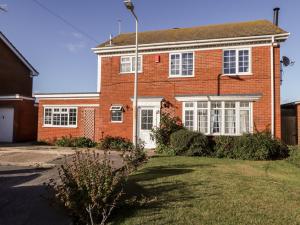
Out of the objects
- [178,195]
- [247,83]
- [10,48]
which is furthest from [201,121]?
[10,48]

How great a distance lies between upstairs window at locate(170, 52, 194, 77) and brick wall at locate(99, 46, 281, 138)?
0.28m

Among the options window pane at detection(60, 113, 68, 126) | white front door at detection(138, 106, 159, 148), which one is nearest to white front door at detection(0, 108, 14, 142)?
window pane at detection(60, 113, 68, 126)

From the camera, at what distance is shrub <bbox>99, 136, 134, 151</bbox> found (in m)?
16.6

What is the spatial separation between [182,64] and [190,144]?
16.7ft

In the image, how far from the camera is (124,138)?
57.2 feet

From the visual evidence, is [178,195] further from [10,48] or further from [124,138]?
[10,48]

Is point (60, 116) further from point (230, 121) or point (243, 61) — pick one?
point (243, 61)

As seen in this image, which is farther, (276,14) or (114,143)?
Answer: (276,14)

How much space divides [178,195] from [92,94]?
1309cm

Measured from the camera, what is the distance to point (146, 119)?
17.0 meters

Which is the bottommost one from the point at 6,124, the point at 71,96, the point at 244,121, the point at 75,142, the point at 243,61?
the point at 75,142

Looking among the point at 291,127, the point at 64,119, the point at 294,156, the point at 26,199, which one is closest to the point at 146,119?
the point at 64,119

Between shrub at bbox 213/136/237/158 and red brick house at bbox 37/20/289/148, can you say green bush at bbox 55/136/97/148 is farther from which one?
shrub at bbox 213/136/237/158

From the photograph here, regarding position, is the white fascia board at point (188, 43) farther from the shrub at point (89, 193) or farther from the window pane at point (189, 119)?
the shrub at point (89, 193)
